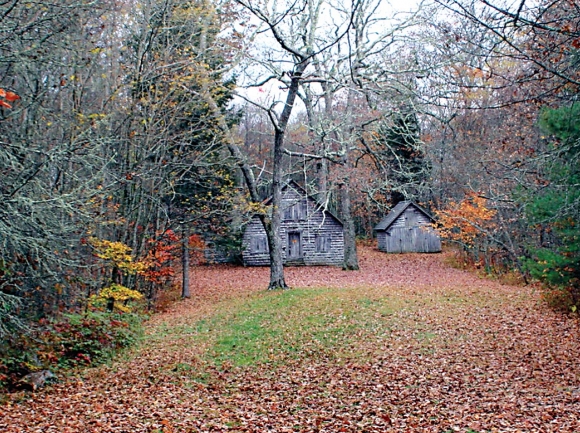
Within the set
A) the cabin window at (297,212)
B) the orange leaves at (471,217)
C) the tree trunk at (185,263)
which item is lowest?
the tree trunk at (185,263)

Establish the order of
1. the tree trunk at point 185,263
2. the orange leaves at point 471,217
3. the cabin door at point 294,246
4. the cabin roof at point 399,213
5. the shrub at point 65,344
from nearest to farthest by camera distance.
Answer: the shrub at point 65,344 < the tree trunk at point 185,263 < the orange leaves at point 471,217 < the cabin door at point 294,246 < the cabin roof at point 399,213

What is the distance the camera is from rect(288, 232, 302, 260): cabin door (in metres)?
31.3

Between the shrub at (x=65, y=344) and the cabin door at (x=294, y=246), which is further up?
the cabin door at (x=294, y=246)

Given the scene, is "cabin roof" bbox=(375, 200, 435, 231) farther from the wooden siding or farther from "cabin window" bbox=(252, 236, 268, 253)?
"cabin window" bbox=(252, 236, 268, 253)

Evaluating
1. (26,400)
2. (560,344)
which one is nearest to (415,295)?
(560,344)

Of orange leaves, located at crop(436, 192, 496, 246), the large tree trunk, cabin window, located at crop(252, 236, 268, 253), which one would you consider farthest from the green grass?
cabin window, located at crop(252, 236, 268, 253)

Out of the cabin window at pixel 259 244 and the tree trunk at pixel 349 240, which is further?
the cabin window at pixel 259 244

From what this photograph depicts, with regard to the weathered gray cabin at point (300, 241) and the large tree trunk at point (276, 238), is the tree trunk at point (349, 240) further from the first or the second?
the large tree trunk at point (276, 238)

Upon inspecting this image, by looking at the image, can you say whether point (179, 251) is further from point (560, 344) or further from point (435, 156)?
point (435, 156)

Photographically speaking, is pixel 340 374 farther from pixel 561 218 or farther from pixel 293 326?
pixel 561 218

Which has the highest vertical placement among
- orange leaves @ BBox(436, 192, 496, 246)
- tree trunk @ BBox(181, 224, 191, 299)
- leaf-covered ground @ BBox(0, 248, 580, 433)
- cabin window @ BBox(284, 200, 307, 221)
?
cabin window @ BBox(284, 200, 307, 221)

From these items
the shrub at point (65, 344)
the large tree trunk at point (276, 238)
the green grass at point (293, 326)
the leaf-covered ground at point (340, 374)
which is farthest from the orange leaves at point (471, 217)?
the shrub at point (65, 344)

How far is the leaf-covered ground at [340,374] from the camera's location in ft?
20.9

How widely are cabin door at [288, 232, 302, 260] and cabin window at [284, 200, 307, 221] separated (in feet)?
3.00
